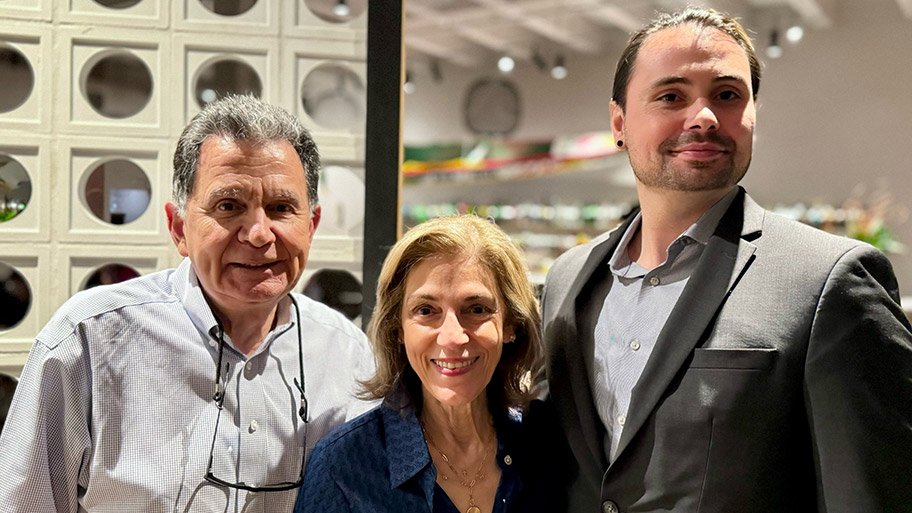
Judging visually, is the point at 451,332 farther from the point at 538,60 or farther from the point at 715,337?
the point at 538,60

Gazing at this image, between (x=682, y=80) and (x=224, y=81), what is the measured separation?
1380mm

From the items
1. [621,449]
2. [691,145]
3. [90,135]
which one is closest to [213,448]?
[621,449]

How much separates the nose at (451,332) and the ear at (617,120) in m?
0.62

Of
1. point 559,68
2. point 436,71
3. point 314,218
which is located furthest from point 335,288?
point 436,71

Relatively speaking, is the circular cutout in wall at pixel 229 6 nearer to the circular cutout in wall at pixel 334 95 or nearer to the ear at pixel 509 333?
the circular cutout in wall at pixel 334 95

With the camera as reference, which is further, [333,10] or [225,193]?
[333,10]

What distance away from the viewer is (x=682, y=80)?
5.98ft

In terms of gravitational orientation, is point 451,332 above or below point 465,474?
above

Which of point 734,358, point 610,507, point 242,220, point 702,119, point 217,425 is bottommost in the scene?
→ point 610,507

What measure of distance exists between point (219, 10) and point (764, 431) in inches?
74.4

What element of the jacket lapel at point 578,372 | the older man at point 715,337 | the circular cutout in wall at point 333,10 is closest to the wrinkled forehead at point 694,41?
the older man at point 715,337

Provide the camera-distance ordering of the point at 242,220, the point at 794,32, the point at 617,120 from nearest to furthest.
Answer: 1. the point at 242,220
2. the point at 617,120
3. the point at 794,32

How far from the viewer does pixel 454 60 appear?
11.1m

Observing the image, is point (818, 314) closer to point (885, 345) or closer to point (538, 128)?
point (885, 345)
